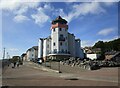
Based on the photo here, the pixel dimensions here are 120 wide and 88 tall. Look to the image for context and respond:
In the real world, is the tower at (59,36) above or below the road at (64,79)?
above

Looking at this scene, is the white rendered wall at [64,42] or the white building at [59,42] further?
the white rendered wall at [64,42]

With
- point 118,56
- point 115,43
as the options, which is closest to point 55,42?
point 118,56

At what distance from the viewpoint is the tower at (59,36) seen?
66.8m

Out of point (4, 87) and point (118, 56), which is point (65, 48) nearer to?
point (118, 56)

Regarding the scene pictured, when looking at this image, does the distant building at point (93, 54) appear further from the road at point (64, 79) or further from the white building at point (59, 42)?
the road at point (64, 79)

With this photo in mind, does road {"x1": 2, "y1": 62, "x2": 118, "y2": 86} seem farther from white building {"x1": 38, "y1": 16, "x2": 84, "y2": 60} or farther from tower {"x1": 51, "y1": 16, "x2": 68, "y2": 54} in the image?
tower {"x1": 51, "y1": 16, "x2": 68, "y2": 54}

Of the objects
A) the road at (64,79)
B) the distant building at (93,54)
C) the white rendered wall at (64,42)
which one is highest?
the white rendered wall at (64,42)

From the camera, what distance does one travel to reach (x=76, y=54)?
242ft

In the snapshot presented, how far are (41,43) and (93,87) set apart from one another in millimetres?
62892

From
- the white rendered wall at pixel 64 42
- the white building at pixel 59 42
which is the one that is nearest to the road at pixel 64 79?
the white building at pixel 59 42

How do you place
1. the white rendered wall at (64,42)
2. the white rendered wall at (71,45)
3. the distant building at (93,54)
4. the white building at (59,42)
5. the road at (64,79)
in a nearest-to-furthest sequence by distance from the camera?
1. the road at (64,79)
2. the white building at (59,42)
3. the white rendered wall at (64,42)
4. the white rendered wall at (71,45)
5. the distant building at (93,54)

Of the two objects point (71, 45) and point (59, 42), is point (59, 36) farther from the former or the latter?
point (71, 45)

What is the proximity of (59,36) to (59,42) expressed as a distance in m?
2.08

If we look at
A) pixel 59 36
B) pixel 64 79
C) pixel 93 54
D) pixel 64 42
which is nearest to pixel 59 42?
pixel 64 42
